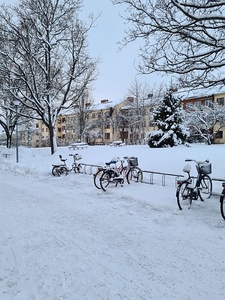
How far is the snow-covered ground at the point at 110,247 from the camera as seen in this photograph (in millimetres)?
3012

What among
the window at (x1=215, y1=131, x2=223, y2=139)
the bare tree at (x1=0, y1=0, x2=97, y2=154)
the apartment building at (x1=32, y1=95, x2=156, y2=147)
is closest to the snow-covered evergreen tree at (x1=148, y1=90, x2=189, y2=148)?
the bare tree at (x1=0, y1=0, x2=97, y2=154)

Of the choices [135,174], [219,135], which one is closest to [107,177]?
[135,174]

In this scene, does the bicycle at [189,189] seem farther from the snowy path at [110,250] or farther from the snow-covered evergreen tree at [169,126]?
the snow-covered evergreen tree at [169,126]

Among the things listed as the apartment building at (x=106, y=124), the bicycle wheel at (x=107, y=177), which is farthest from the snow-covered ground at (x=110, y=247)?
the apartment building at (x=106, y=124)

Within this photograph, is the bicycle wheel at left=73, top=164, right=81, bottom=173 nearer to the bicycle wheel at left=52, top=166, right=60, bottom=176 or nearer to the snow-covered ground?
the bicycle wheel at left=52, top=166, right=60, bottom=176

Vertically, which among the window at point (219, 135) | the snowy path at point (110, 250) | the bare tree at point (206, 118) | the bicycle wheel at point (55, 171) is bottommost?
the snowy path at point (110, 250)

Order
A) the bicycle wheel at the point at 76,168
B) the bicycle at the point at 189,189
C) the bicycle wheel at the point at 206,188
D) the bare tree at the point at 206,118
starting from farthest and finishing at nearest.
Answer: the bare tree at the point at 206,118 < the bicycle wheel at the point at 76,168 < the bicycle wheel at the point at 206,188 < the bicycle at the point at 189,189

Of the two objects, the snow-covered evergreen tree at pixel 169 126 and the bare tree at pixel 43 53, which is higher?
the bare tree at pixel 43 53

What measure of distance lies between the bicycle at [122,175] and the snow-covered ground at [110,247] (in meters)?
0.74

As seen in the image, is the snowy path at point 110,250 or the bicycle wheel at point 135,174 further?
the bicycle wheel at point 135,174

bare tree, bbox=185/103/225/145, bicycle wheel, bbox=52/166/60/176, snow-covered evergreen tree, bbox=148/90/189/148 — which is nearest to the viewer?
bicycle wheel, bbox=52/166/60/176

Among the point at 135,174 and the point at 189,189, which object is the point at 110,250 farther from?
the point at 135,174

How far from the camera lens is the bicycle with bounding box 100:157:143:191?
28.6 feet

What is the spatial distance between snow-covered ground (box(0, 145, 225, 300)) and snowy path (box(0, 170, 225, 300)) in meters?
0.01
